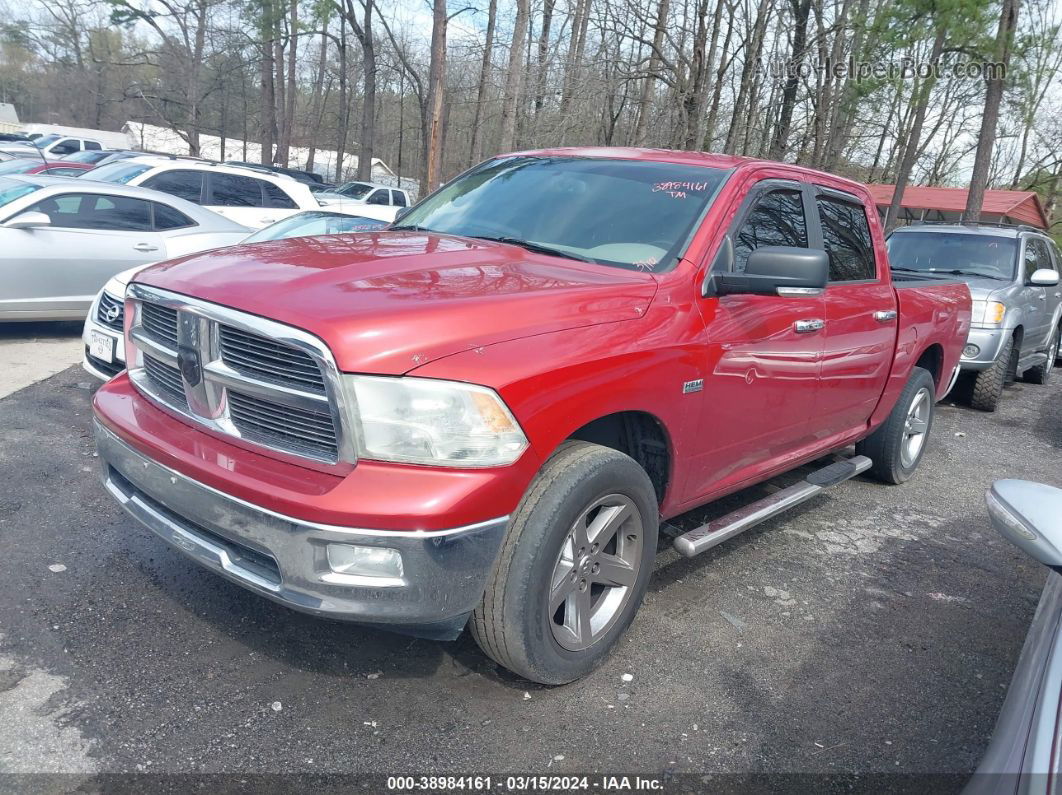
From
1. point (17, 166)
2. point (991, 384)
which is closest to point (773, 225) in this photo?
point (991, 384)

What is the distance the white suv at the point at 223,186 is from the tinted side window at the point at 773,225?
9570mm

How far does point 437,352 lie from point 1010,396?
9.51m

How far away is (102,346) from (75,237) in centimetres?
306

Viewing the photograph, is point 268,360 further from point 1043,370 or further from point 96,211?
point 1043,370

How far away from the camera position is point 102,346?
18.2 ft

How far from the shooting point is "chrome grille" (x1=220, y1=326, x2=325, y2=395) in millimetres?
2496

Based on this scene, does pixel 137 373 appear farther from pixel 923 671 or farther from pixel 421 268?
pixel 923 671

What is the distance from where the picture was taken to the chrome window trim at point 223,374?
8.00ft

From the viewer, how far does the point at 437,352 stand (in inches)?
97.5

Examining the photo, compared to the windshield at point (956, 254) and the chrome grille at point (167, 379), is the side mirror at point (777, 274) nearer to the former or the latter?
the chrome grille at point (167, 379)

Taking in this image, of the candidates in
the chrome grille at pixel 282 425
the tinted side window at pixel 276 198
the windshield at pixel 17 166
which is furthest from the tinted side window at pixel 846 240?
the windshield at pixel 17 166

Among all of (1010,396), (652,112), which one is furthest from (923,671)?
(652,112)

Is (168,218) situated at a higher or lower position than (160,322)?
lower

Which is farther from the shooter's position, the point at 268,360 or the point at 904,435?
the point at 904,435
